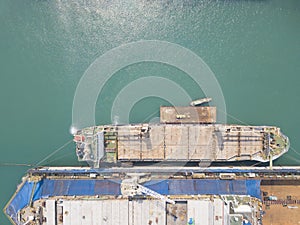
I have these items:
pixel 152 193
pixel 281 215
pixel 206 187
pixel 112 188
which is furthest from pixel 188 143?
pixel 281 215

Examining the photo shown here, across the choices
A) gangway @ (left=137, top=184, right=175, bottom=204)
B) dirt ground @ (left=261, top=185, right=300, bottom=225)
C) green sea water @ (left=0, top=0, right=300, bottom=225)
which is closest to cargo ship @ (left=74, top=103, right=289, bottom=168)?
green sea water @ (left=0, top=0, right=300, bottom=225)

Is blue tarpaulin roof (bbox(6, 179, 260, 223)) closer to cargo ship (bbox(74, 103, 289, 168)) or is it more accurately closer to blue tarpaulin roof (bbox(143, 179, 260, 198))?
blue tarpaulin roof (bbox(143, 179, 260, 198))

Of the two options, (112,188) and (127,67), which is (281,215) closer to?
(112,188)

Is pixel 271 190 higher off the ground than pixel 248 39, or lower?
lower

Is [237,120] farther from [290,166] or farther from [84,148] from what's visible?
[84,148]

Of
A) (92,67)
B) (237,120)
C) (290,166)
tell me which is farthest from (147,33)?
(290,166)

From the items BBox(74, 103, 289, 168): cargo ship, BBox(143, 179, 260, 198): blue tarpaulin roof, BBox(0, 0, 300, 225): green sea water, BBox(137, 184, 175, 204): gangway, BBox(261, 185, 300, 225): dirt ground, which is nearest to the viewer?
BBox(137, 184, 175, 204): gangway
